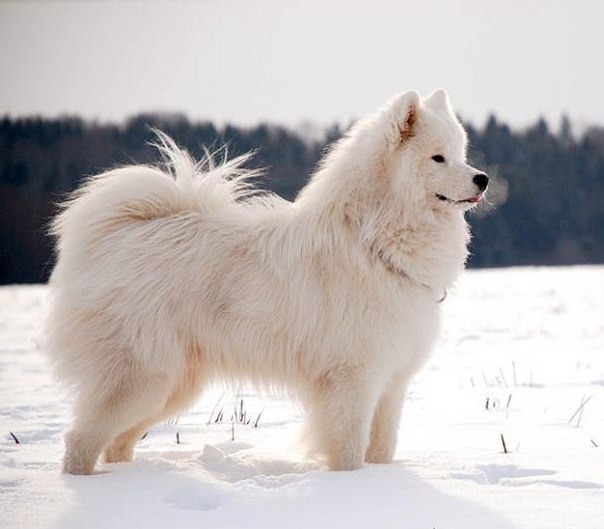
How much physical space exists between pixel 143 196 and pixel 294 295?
1.08m

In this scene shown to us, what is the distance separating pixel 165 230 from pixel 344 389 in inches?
51.6

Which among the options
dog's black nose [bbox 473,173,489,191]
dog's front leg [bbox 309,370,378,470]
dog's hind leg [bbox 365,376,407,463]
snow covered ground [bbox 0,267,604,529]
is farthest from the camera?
dog's hind leg [bbox 365,376,407,463]

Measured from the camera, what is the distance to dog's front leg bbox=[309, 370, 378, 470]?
4121mm

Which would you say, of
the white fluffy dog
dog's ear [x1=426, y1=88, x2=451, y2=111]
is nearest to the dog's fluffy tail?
the white fluffy dog

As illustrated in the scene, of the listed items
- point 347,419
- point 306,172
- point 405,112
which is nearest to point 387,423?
point 347,419

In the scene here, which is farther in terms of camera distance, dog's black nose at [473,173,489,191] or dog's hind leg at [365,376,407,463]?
dog's hind leg at [365,376,407,463]

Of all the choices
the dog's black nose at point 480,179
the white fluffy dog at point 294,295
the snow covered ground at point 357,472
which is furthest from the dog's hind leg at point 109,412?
the dog's black nose at point 480,179

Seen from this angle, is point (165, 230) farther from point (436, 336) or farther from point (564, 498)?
point (564, 498)

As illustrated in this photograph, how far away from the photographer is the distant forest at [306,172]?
30328mm

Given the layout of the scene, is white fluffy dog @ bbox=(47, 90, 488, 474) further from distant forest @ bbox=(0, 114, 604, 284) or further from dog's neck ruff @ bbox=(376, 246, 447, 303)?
distant forest @ bbox=(0, 114, 604, 284)

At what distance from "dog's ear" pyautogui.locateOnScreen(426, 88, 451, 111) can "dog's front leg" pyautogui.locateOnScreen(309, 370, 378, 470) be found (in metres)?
1.59

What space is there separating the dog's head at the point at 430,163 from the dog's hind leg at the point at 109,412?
1680 mm

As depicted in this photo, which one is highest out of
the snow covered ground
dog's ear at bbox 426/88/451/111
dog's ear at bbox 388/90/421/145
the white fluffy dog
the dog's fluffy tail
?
dog's ear at bbox 426/88/451/111

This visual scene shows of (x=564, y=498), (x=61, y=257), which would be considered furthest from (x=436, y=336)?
(x=61, y=257)
